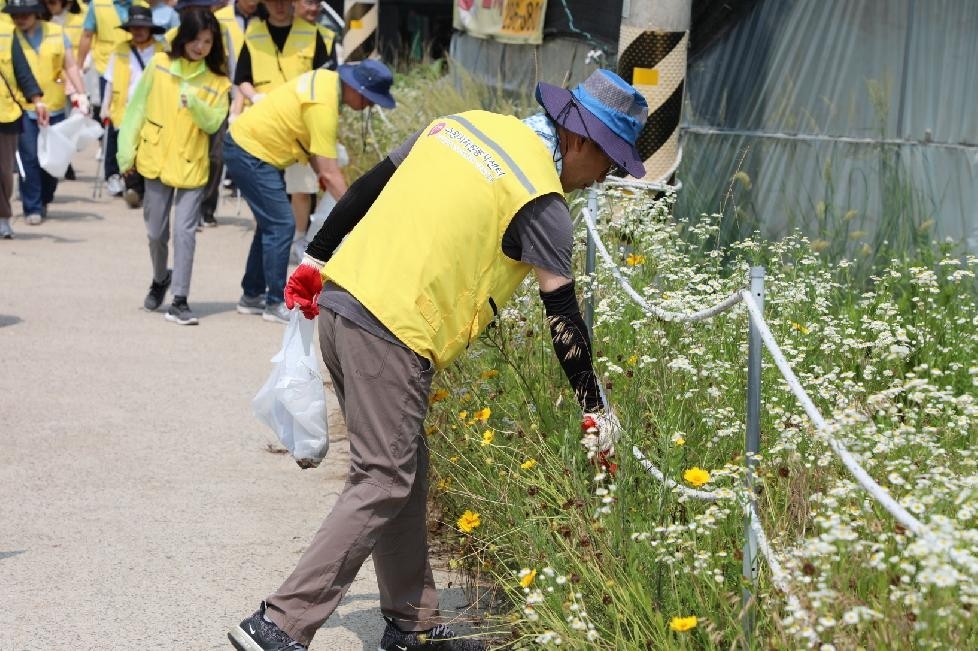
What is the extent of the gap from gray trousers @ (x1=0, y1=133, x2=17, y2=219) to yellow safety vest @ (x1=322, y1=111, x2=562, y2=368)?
8.16 m

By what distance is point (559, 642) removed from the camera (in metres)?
3.63

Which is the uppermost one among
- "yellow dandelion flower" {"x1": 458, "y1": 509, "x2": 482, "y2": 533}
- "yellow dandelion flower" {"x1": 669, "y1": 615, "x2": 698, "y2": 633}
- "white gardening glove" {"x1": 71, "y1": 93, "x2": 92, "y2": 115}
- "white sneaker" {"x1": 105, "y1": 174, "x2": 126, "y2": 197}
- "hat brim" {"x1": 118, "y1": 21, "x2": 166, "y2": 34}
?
"yellow dandelion flower" {"x1": 669, "y1": 615, "x2": 698, "y2": 633}

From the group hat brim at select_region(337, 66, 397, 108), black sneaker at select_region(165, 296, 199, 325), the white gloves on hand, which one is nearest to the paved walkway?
black sneaker at select_region(165, 296, 199, 325)

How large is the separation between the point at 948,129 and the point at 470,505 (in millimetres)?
4105

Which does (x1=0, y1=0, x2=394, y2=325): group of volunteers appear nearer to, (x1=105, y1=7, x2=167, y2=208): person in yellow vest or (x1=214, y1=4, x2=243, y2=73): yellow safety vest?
(x1=214, y1=4, x2=243, y2=73): yellow safety vest

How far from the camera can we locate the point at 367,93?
795cm

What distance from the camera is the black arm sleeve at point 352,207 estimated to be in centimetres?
445

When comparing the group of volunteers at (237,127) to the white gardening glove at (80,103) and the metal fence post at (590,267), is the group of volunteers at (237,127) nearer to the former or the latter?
the white gardening glove at (80,103)

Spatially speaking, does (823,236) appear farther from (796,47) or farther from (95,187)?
(95,187)

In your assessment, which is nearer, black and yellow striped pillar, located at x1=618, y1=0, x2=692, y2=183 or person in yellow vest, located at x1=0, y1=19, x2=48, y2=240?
black and yellow striped pillar, located at x1=618, y1=0, x2=692, y2=183

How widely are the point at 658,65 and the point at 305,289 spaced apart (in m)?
3.79

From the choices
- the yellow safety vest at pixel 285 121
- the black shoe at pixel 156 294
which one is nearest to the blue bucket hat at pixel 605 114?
the yellow safety vest at pixel 285 121

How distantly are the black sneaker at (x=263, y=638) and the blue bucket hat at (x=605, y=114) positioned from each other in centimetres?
155

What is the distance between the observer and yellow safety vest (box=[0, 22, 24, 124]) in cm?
1147
